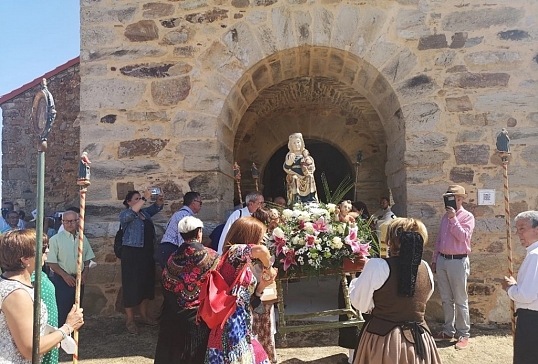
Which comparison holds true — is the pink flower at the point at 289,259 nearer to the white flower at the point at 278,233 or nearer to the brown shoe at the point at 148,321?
the white flower at the point at 278,233

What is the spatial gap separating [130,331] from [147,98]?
2734 mm

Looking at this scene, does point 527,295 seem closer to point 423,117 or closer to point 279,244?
point 279,244

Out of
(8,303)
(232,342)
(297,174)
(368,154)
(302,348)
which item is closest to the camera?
(8,303)

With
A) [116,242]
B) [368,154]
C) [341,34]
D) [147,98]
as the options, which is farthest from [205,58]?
[368,154]

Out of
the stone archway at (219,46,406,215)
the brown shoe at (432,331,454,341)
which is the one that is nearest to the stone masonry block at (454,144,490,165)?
the stone archway at (219,46,406,215)

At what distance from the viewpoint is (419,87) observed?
5.22m

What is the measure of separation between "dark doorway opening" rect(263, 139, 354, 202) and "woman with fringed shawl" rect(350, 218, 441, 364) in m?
8.46

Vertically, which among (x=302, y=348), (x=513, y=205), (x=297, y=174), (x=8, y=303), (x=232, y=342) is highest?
(x=297, y=174)

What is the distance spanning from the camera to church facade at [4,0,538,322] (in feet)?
16.8

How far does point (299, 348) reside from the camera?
4.39 metres

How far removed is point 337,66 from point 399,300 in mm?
4121

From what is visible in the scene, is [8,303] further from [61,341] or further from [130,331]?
[130,331]

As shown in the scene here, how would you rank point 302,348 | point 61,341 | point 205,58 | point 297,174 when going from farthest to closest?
point 205,58 < point 297,174 < point 302,348 < point 61,341

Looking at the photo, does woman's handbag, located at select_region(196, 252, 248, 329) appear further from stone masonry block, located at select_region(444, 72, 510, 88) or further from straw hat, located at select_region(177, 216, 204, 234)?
stone masonry block, located at select_region(444, 72, 510, 88)
